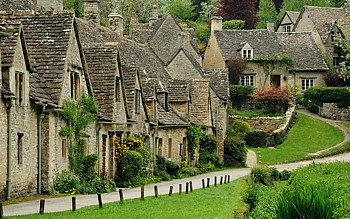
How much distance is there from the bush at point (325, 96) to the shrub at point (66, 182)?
56998 mm

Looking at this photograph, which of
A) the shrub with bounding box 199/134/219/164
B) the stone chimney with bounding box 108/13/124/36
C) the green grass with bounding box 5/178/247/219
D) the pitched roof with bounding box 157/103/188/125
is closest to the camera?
the green grass with bounding box 5/178/247/219

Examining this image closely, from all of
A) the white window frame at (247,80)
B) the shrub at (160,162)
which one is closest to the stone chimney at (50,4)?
the shrub at (160,162)

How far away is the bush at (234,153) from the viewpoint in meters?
65.1

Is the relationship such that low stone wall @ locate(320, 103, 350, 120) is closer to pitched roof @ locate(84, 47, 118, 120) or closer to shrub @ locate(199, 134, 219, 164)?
shrub @ locate(199, 134, 219, 164)

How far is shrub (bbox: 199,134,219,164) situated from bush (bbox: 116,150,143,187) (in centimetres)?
1932

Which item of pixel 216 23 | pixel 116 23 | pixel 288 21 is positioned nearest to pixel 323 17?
pixel 288 21

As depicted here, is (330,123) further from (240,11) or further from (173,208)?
(173,208)

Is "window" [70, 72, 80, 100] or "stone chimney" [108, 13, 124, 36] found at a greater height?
"stone chimney" [108, 13, 124, 36]

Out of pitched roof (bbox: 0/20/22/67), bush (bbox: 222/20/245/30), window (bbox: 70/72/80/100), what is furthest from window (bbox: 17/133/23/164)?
bush (bbox: 222/20/245/30)

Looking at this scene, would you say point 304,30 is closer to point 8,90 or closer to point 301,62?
point 301,62

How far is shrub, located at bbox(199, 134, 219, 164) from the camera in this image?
200 ft

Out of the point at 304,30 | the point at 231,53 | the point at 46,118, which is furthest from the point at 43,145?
the point at 304,30

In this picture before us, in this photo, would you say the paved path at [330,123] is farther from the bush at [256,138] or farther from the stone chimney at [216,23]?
the stone chimney at [216,23]

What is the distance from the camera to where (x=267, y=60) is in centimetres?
9450
